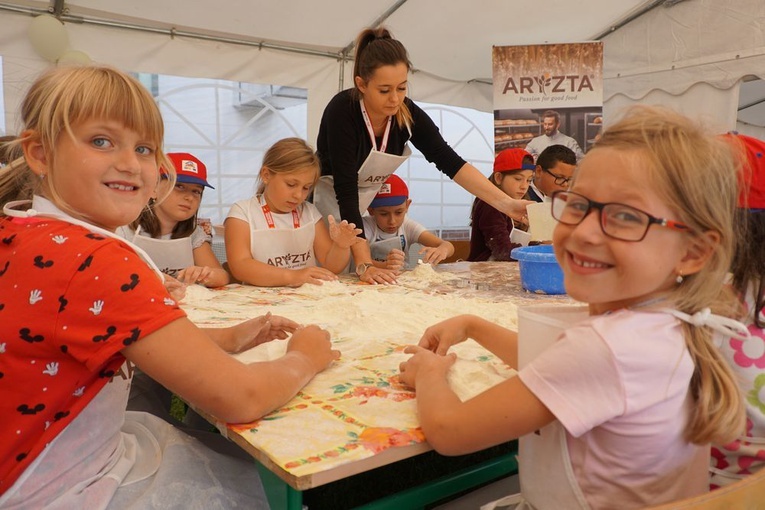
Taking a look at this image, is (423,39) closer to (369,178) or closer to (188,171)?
(369,178)

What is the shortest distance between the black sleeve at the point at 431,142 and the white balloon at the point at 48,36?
2.32 meters

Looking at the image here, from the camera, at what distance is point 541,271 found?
2324mm

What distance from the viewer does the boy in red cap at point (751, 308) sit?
0.96m

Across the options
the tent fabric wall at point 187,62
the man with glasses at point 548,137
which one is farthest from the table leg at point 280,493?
the man with glasses at point 548,137

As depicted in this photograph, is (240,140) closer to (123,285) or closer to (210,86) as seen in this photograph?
(210,86)

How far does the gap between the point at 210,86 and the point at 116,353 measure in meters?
4.20

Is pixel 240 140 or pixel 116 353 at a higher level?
pixel 240 140

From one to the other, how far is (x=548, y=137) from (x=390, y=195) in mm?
2739

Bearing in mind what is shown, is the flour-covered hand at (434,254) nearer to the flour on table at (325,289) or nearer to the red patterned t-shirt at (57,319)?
the flour on table at (325,289)

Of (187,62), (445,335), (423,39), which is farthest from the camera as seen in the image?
(423,39)

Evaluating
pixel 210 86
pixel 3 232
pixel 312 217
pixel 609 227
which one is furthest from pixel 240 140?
pixel 609 227

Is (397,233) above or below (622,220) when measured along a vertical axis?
below

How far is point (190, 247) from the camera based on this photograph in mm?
2824

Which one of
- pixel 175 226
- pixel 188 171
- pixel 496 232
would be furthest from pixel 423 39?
pixel 175 226
